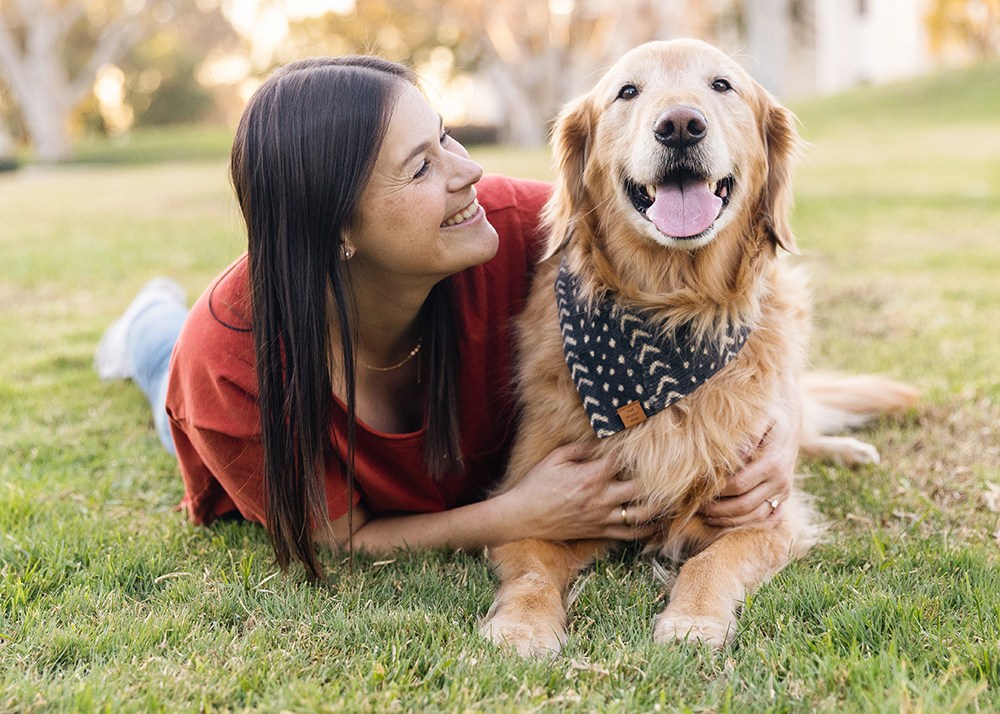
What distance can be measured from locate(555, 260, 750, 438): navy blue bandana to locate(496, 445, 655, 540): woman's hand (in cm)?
13

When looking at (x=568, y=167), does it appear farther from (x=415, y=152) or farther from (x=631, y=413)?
(x=631, y=413)

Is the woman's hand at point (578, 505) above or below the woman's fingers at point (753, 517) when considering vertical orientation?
above

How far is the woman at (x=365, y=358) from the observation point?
2.46m

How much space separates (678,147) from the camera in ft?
8.14

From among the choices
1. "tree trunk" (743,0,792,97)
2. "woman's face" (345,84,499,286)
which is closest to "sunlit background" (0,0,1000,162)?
"tree trunk" (743,0,792,97)

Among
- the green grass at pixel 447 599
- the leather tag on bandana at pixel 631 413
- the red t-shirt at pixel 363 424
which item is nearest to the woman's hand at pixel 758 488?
the green grass at pixel 447 599

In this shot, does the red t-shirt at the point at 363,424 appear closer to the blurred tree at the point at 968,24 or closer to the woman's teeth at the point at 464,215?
the woman's teeth at the point at 464,215

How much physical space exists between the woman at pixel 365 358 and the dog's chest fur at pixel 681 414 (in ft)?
0.21

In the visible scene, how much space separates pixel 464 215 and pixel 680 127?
2.06 feet

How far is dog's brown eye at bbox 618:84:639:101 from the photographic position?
2728mm

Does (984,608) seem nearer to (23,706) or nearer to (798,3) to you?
(23,706)

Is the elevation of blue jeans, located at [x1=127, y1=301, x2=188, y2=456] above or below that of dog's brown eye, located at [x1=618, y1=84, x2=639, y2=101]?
below

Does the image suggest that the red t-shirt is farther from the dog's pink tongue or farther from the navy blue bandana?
the dog's pink tongue

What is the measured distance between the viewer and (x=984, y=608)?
2121 millimetres
